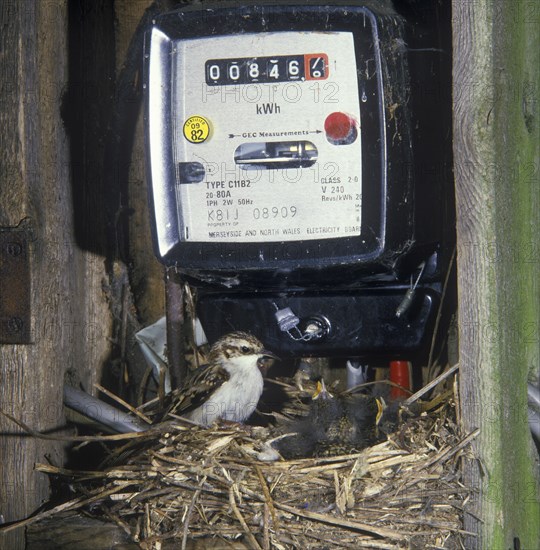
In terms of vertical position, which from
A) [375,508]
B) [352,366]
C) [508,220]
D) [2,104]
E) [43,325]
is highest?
[2,104]

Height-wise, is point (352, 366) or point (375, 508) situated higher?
point (352, 366)

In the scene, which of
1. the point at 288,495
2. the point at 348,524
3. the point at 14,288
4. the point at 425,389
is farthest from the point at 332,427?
the point at 14,288

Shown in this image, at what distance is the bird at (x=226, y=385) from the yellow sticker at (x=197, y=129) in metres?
0.50

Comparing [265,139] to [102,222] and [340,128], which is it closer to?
[340,128]

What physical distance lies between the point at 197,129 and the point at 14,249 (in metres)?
0.47

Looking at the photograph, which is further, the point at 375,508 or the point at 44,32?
the point at 44,32

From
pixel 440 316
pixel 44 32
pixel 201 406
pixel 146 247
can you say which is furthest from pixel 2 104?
Result: pixel 440 316

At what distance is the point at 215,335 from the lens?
→ 8.03 feet

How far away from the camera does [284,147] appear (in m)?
2.13

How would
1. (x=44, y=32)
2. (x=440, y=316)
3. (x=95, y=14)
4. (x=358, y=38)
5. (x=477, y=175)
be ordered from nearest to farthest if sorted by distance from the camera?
(x=477, y=175)
(x=358, y=38)
(x=44, y=32)
(x=440, y=316)
(x=95, y=14)

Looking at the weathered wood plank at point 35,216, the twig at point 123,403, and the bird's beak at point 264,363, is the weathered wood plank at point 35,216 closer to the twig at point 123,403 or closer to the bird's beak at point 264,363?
the twig at point 123,403

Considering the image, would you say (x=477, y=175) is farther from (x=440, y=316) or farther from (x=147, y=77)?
(x=147, y=77)

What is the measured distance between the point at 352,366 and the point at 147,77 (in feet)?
3.08

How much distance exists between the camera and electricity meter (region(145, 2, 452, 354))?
2061mm
